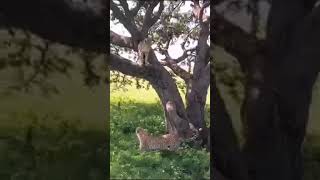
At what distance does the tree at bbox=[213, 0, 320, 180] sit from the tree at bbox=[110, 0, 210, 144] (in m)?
0.82

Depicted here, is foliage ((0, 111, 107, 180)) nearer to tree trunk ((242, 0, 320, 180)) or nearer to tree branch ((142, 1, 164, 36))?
tree trunk ((242, 0, 320, 180))

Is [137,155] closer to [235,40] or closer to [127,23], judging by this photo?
[127,23]

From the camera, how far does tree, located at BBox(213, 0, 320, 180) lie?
205 cm

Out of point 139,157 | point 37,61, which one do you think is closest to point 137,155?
point 139,157

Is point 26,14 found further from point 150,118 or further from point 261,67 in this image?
point 150,118

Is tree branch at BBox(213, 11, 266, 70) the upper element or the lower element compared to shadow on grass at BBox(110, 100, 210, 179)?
upper

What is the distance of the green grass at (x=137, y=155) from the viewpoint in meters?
2.83

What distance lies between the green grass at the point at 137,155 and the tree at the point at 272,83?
750 millimetres

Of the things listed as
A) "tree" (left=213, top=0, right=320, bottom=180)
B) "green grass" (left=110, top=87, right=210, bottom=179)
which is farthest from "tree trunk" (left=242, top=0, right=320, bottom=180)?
"green grass" (left=110, top=87, right=210, bottom=179)

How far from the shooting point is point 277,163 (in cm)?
211

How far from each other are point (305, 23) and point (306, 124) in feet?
1.39

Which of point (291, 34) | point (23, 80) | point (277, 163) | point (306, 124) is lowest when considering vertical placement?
point (277, 163)

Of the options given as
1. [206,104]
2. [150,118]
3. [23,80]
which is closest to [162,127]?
[150,118]

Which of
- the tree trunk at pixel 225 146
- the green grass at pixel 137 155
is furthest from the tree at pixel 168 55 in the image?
the tree trunk at pixel 225 146
